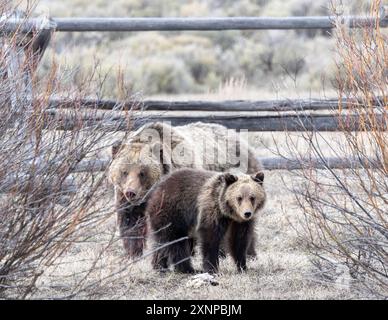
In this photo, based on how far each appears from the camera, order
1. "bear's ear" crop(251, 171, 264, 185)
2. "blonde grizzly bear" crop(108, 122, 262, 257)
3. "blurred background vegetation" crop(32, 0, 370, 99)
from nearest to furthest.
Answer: "bear's ear" crop(251, 171, 264, 185), "blonde grizzly bear" crop(108, 122, 262, 257), "blurred background vegetation" crop(32, 0, 370, 99)

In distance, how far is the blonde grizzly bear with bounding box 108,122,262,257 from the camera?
812 cm

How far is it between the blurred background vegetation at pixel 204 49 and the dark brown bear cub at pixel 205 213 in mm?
15175

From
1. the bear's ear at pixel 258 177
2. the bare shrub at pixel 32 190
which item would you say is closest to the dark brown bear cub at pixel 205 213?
the bear's ear at pixel 258 177

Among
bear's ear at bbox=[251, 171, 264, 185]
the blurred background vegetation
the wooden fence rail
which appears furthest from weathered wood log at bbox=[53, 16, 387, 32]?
the blurred background vegetation

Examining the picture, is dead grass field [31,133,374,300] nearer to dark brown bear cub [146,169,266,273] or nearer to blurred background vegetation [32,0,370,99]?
dark brown bear cub [146,169,266,273]

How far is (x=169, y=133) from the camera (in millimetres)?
8555

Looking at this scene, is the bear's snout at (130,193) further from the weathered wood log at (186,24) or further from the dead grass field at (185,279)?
the weathered wood log at (186,24)

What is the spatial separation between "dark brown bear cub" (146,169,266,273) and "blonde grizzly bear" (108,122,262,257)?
264 millimetres

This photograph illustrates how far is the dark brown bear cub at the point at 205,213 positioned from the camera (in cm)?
734

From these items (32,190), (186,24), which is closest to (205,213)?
(32,190)

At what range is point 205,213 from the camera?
745 centimetres

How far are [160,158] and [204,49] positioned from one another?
62.4 feet
